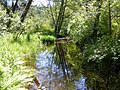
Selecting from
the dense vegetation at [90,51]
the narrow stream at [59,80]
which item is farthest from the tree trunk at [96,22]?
the narrow stream at [59,80]

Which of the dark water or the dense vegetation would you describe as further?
the dark water

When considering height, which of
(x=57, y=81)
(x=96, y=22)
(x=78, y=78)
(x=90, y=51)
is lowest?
(x=78, y=78)

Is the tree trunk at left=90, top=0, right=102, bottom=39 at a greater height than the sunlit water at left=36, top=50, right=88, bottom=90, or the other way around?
the tree trunk at left=90, top=0, right=102, bottom=39

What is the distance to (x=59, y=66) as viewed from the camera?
13781mm

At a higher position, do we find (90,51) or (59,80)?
(90,51)

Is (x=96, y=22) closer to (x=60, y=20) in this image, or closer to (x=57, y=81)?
(x=57, y=81)

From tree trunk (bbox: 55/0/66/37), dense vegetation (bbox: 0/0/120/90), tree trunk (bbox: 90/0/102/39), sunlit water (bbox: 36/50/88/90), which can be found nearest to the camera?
dense vegetation (bbox: 0/0/120/90)

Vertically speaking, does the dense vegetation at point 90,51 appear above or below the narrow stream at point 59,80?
above

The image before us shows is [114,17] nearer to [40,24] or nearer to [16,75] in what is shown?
[16,75]

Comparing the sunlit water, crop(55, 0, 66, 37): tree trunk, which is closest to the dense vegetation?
the sunlit water

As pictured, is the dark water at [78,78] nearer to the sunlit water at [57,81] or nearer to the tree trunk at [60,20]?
the sunlit water at [57,81]

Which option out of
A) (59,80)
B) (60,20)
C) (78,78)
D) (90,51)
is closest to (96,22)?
(90,51)

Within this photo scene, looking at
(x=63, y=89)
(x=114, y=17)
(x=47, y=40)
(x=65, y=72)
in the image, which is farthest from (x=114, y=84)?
(x=47, y=40)

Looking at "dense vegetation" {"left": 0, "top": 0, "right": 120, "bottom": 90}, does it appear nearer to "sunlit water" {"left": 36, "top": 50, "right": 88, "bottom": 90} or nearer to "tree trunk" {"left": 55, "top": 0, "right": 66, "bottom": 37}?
"sunlit water" {"left": 36, "top": 50, "right": 88, "bottom": 90}
